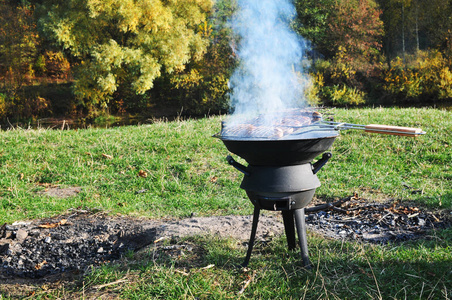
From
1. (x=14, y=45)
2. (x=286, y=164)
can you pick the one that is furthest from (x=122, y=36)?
(x=286, y=164)

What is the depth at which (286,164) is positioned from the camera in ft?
9.50

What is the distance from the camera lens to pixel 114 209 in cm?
477

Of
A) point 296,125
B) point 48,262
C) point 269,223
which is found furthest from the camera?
point 269,223

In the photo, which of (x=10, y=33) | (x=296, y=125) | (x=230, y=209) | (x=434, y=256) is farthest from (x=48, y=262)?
(x=10, y=33)

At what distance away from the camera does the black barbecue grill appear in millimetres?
2725

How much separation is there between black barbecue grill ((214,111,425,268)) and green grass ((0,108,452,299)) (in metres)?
0.33

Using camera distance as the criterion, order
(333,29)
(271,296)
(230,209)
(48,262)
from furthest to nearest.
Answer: (333,29)
(230,209)
(48,262)
(271,296)

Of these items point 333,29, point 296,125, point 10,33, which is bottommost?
point 296,125

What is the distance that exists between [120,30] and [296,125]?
1595cm

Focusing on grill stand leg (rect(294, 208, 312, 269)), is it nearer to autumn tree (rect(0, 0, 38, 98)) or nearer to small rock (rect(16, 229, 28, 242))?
small rock (rect(16, 229, 28, 242))

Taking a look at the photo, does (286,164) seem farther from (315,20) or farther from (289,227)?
(315,20)

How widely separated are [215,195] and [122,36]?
49.5 ft

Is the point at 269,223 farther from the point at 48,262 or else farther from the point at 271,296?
the point at 48,262

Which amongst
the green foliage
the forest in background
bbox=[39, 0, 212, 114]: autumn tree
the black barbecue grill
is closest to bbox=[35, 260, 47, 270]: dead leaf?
the black barbecue grill
